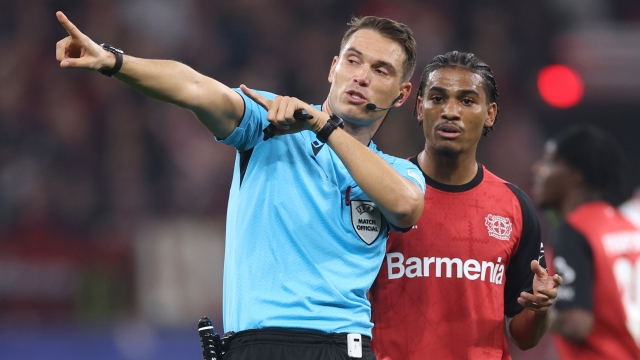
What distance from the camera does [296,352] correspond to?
3439mm

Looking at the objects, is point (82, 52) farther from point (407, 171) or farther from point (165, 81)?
point (407, 171)

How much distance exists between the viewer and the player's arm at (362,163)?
11.0 ft

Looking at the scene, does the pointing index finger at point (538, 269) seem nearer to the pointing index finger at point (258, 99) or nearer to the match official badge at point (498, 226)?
the match official badge at point (498, 226)

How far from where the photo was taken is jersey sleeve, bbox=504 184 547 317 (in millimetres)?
4480

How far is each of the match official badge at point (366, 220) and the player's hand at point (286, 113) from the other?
434mm

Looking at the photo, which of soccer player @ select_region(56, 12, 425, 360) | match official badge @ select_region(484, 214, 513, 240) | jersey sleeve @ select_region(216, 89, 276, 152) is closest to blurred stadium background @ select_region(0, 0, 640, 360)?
match official badge @ select_region(484, 214, 513, 240)

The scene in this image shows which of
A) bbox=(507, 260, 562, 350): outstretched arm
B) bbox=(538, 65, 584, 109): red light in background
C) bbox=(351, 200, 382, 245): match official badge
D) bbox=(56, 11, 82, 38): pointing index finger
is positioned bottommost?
bbox=(507, 260, 562, 350): outstretched arm

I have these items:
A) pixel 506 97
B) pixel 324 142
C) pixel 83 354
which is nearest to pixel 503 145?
pixel 506 97

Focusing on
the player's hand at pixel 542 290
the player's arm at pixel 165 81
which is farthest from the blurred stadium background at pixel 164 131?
the player's arm at pixel 165 81

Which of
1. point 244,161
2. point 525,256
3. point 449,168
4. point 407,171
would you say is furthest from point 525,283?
point 244,161

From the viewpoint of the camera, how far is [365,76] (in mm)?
3918

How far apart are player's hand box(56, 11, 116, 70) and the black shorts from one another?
3.81 ft

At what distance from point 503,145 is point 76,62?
32.9ft

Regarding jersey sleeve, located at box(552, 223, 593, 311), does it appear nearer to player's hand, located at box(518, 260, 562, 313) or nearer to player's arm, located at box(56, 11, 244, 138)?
player's hand, located at box(518, 260, 562, 313)
